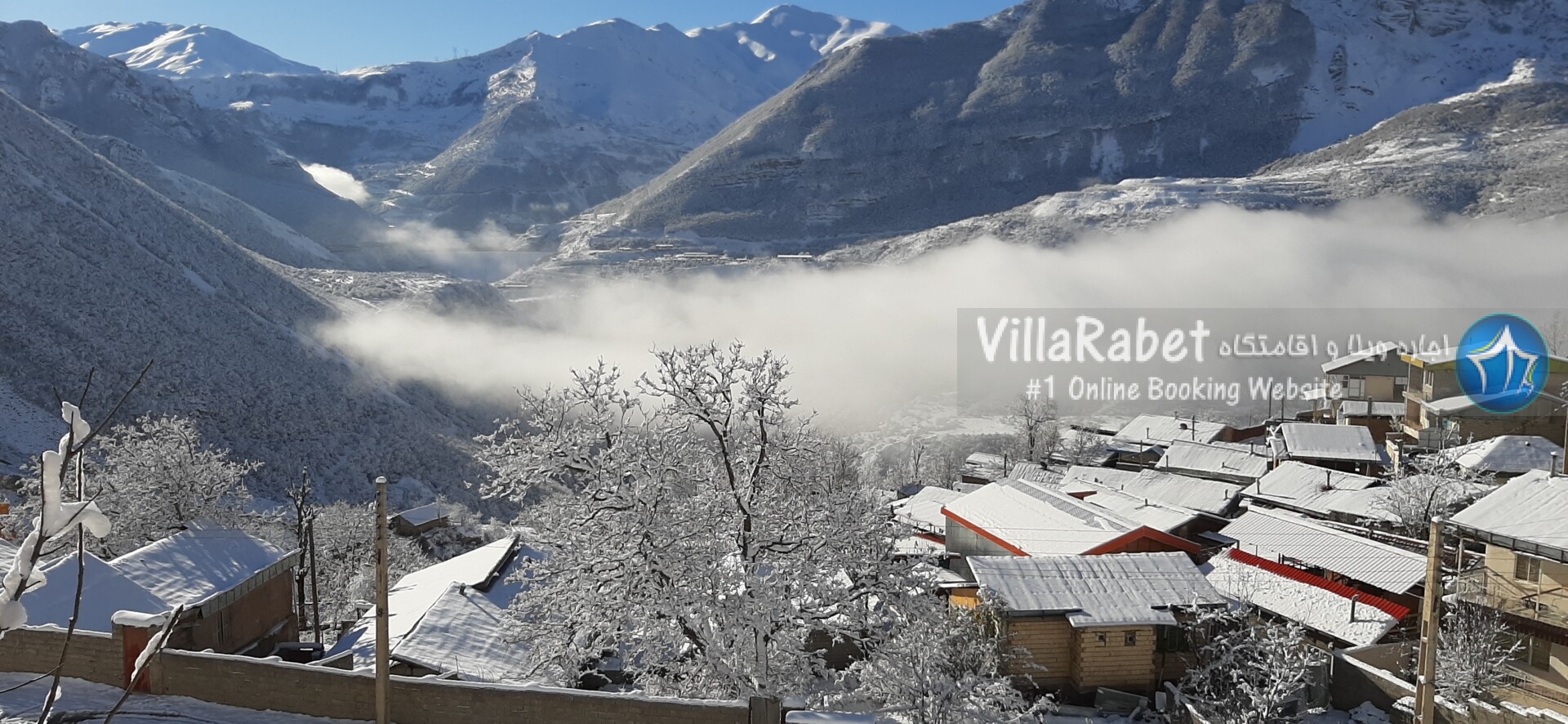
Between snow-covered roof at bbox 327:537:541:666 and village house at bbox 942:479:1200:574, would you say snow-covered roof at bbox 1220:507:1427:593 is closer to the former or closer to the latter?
village house at bbox 942:479:1200:574

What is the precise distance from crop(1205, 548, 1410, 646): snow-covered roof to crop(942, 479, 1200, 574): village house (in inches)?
92.4

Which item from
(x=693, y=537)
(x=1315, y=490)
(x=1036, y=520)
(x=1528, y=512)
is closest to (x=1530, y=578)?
(x=1528, y=512)

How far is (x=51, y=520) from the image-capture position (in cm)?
322

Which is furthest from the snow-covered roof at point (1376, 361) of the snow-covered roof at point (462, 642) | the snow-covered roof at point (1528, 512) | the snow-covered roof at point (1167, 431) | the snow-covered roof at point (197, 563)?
the snow-covered roof at point (197, 563)

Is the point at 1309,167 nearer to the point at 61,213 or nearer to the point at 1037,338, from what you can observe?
the point at 1037,338

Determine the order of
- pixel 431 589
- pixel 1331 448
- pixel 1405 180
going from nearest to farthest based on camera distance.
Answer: pixel 431 589
pixel 1331 448
pixel 1405 180

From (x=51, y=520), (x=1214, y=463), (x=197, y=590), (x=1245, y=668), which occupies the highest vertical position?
(x=51, y=520)

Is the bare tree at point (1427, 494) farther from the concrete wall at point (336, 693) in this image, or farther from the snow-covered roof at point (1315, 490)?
the concrete wall at point (336, 693)

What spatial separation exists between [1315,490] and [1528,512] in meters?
19.3

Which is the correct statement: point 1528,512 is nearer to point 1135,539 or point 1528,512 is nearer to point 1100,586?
point 1100,586

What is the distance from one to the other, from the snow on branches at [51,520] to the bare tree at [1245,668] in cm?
1853

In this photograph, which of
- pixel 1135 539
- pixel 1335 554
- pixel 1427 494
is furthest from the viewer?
pixel 1427 494

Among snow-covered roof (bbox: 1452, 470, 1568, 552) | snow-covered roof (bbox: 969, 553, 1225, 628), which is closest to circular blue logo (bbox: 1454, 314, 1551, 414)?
snow-covered roof (bbox: 1452, 470, 1568, 552)

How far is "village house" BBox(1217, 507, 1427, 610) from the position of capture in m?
23.4
